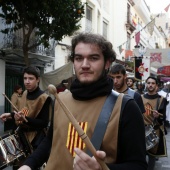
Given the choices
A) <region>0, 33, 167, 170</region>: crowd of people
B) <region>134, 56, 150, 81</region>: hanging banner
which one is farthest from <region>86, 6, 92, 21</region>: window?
<region>0, 33, 167, 170</region>: crowd of people

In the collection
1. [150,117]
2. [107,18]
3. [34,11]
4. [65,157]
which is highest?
[107,18]

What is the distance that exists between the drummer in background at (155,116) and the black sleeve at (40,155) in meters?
3.90

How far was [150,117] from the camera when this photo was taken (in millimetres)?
6012

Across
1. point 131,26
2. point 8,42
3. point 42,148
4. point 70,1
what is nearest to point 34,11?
point 70,1

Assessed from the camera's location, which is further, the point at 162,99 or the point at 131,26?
the point at 131,26

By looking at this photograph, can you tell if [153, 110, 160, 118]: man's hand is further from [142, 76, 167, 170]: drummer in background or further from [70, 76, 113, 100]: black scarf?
[70, 76, 113, 100]: black scarf

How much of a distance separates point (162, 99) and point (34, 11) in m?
5.48

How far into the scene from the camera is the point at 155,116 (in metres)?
5.90

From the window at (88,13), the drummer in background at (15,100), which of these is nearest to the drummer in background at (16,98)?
the drummer in background at (15,100)

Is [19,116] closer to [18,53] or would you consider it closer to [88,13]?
[18,53]

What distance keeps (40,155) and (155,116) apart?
4075 millimetres

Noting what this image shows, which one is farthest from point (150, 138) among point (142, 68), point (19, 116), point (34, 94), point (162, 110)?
point (142, 68)

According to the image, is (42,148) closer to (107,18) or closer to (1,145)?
(1,145)

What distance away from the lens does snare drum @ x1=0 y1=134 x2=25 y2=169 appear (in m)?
3.60
